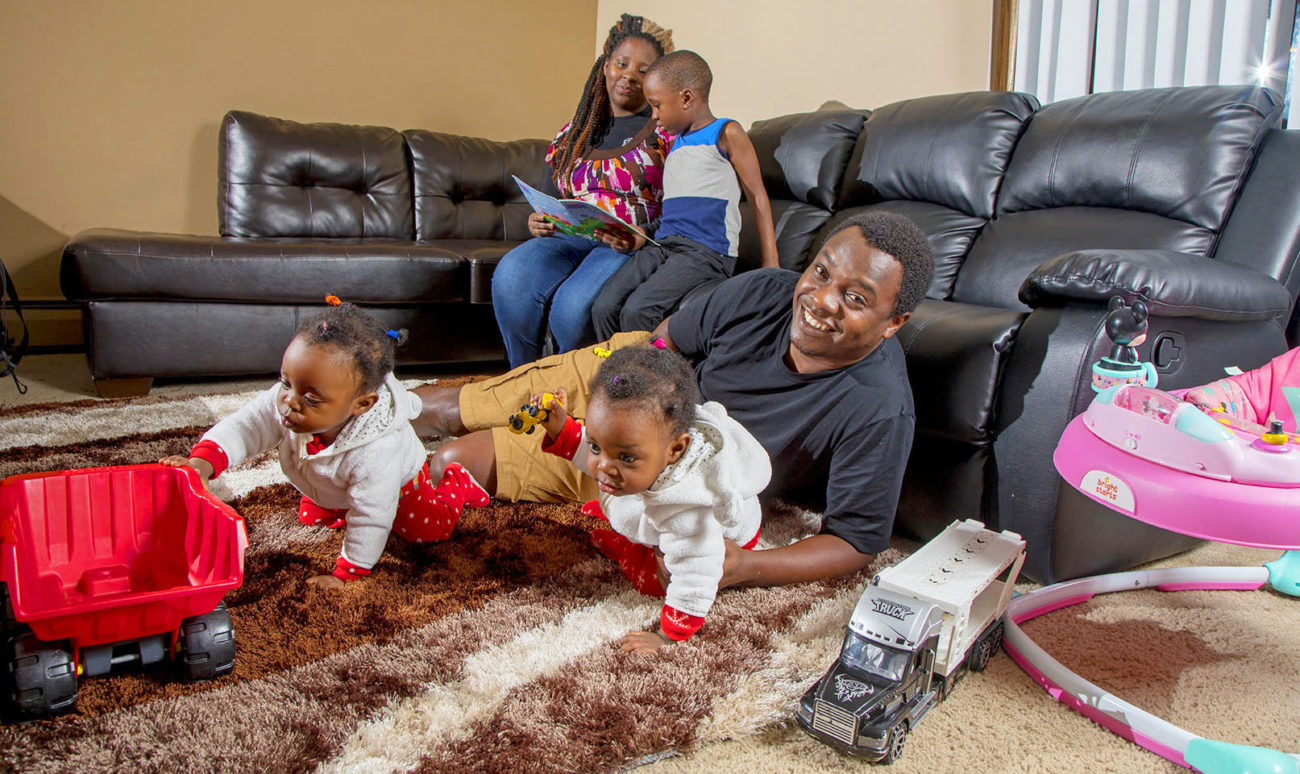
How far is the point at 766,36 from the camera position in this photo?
3307 mm

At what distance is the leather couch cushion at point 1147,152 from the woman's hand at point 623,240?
90cm

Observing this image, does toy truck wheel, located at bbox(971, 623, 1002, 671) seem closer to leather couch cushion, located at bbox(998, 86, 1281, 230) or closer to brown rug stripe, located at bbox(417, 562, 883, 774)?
brown rug stripe, located at bbox(417, 562, 883, 774)

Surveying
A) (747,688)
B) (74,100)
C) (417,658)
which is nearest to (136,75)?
(74,100)

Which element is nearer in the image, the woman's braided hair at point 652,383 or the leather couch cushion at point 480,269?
the woman's braided hair at point 652,383

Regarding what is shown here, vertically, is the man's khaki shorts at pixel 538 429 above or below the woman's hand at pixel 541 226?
below

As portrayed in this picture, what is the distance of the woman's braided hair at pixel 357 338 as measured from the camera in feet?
3.93

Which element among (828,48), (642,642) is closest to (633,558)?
(642,642)

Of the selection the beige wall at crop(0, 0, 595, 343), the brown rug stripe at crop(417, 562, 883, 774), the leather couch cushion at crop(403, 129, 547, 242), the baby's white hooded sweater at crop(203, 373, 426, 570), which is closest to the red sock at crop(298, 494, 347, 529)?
the baby's white hooded sweater at crop(203, 373, 426, 570)

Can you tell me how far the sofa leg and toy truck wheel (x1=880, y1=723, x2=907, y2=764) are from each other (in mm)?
2334

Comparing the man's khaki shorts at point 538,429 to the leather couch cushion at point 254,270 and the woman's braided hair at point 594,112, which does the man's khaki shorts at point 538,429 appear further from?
the leather couch cushion at point 254,270

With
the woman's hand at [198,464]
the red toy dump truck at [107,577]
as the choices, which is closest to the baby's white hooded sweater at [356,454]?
the woman's hand at [198,464]

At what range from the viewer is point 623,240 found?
2.13 metres

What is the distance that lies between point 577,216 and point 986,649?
4.45 feet

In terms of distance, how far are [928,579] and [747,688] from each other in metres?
0.27
